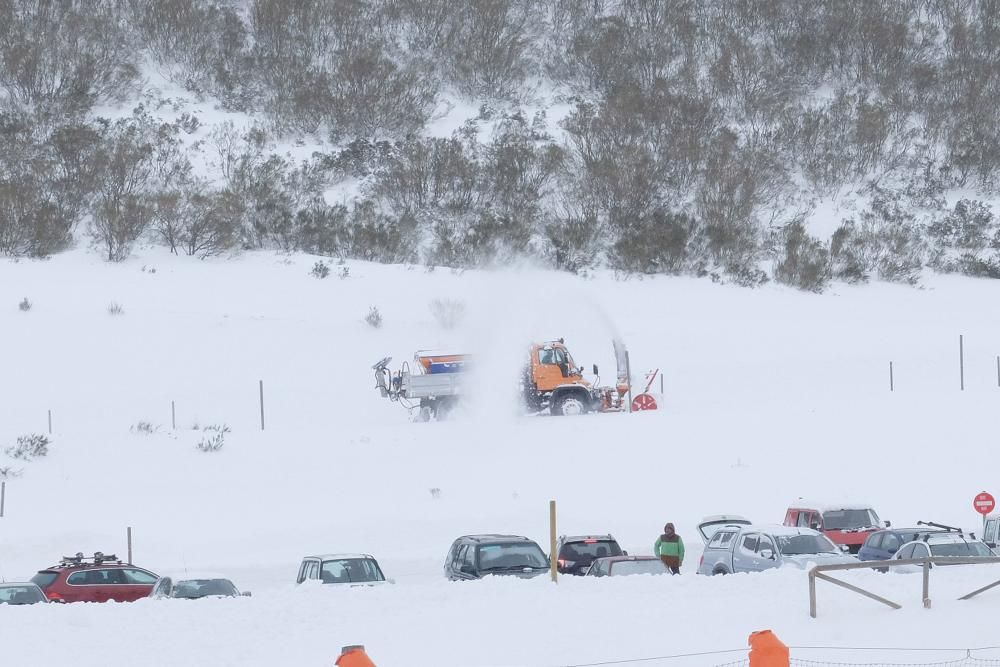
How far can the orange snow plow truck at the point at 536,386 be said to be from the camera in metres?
36.1

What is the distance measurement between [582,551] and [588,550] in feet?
0.34

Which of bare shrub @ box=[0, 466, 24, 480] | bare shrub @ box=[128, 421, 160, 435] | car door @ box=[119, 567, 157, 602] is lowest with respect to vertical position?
car door @ box=[119, 567, 157, 602]

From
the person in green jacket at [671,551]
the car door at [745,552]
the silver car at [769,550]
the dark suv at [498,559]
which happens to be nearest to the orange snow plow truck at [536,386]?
the person in green jacket at [671,551]

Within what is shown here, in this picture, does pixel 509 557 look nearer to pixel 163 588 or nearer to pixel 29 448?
pixel 163 588

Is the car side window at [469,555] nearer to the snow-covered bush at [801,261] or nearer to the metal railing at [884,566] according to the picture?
the metal railing at [884,566]

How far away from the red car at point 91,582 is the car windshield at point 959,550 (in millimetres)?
11780

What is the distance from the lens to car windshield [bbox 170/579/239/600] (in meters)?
17.8

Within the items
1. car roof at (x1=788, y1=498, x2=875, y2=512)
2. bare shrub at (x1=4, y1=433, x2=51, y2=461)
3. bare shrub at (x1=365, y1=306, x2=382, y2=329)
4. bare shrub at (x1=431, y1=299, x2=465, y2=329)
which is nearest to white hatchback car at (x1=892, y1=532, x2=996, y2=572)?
car roof at (x1=788, y1=498, x2=875, y2=512)

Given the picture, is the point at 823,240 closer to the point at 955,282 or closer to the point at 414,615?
the point at 955,282

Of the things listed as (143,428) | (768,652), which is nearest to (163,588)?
(768,652)

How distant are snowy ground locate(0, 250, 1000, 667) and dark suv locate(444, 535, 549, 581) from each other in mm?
1327

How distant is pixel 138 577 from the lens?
20438 mm

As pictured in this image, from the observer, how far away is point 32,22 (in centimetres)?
6003

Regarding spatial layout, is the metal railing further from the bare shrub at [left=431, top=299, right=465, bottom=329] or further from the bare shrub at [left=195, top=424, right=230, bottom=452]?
the bare shrub at [left=431, top=299, right=465, bottom=329]
